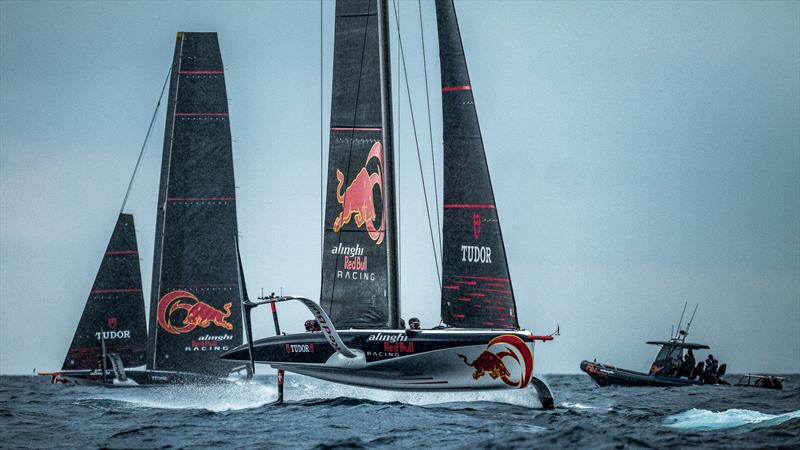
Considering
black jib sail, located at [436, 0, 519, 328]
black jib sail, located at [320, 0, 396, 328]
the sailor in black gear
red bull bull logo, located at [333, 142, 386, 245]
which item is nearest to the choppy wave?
black jib sail, located at [436, 0, 519, 328]

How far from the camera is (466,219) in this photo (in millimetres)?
26344

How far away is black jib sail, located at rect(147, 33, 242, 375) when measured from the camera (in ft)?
115

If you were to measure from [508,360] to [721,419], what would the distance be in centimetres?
499

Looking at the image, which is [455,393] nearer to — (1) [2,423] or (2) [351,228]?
(2) [351,228]

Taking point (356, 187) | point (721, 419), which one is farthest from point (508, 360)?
point (356, 187)

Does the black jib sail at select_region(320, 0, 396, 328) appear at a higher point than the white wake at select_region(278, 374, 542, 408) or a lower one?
higher

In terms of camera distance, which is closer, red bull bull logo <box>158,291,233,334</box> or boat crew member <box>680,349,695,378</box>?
red bull bull logo <box>158,291,233,334</box>

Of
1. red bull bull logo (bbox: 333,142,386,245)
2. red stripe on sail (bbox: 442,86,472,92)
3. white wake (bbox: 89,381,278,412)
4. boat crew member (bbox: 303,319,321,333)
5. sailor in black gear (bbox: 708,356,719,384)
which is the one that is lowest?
white wake (bbox: 89,381,278,412)

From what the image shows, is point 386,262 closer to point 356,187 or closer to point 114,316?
point 356,187

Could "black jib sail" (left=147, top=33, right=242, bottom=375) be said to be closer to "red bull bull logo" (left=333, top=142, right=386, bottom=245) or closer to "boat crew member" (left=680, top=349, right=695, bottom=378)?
"red bull bull logo" (left=333, top=142, right=386, bottom=245)

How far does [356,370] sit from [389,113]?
6546mm

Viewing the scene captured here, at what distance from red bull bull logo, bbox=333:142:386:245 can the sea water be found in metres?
4.06

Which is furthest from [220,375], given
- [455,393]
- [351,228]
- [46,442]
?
[46,442]

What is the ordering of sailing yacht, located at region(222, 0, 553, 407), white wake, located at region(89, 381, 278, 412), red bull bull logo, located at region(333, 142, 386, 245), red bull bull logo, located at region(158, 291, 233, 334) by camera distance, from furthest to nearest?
red bull bull logo, located at region(158, 291, 233, 334)
white wake, located at region(89, 381, 278, 412)
red bull bull logo, located at region(333, 142, 386, 245)
sailing yacht, located at region(222, 0, 553, 407)
